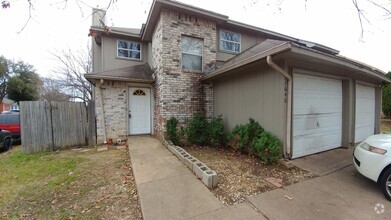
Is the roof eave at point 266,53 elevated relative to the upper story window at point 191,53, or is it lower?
lower

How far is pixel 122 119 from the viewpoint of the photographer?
7.97m

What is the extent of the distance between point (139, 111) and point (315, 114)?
690cm

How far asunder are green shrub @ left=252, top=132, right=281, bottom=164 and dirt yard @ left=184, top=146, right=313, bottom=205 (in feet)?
0.64

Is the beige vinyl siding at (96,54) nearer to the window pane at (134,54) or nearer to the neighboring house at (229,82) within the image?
the neighboring house at (229,82)

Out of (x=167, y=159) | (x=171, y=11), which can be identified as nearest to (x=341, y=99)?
(x=167, y=159)

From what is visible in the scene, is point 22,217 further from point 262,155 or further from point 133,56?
point 133,56

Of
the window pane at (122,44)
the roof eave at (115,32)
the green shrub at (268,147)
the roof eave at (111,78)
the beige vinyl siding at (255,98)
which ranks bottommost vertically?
the green shrub at (268,147)

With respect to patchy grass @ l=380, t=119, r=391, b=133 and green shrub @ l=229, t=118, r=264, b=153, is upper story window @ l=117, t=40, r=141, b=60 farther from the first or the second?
patchy grass @ l=380, t=119, r=391, b=133

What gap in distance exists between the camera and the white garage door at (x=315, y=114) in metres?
4.70

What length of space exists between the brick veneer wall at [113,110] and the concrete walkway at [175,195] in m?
3.56

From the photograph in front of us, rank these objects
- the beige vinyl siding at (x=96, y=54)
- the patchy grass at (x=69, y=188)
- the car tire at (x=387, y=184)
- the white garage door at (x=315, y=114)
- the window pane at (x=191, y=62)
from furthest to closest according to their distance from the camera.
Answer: the beige vinyl siding at (x=96, y=54)
the window pane at (x=191, y=62)
the white garage door at (x=315, y=114)
the car tire at (x=387, y=184)
the patchy grass at (x=69, y=188)

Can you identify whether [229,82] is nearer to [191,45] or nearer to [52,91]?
[191,45]

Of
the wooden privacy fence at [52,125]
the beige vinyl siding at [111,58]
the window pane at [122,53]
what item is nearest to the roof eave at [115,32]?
the beige vinyl siding at [111,58]

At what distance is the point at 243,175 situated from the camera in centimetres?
393
